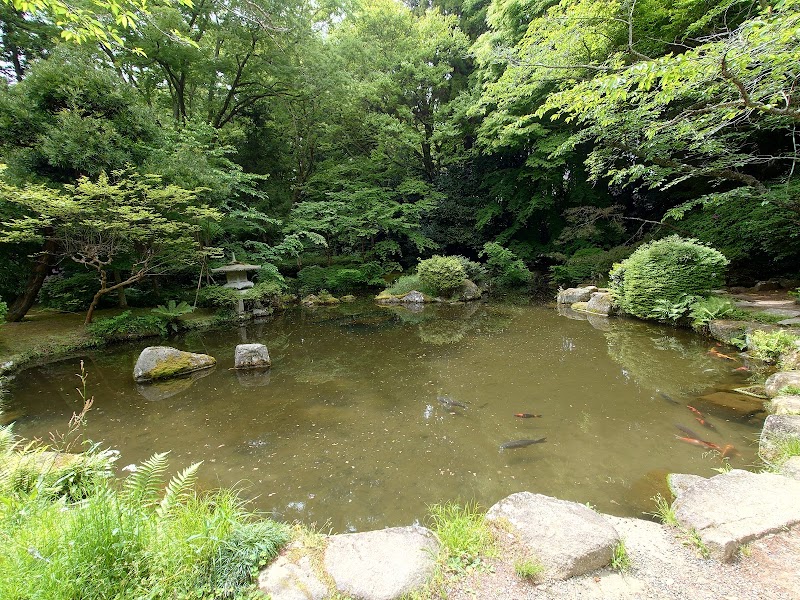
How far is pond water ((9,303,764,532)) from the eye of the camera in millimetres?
2693

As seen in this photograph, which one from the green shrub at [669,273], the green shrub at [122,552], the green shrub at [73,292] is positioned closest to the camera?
the green shrub at [122,552]

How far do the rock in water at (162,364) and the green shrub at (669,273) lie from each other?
870cm

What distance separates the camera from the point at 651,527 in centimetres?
188

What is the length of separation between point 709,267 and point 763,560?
6670 millimetres

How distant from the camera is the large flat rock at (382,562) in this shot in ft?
4.89

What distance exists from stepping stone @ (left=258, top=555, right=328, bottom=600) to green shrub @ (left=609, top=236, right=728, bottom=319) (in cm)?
793

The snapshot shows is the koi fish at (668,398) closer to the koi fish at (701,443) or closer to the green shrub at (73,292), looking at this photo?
the koi fish at (701,443)

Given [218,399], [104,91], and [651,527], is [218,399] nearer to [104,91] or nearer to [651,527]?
[651,527]

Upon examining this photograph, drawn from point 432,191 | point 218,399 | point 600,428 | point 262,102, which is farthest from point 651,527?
point 262,102

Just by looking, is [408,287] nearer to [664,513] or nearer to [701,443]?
[701,443]

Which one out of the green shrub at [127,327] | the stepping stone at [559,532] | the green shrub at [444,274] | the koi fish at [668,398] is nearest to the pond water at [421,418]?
the koi fish at [668,398]

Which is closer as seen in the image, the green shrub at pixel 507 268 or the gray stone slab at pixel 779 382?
the gray stone slab at pixel 779 382

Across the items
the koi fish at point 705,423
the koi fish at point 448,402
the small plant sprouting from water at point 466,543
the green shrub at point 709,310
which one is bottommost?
the koi fish at point 448,402

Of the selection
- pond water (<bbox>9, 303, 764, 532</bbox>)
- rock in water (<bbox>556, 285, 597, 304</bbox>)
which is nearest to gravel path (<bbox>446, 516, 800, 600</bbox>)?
pond water (<bbox>9, 303, 764, 532</bbox>)
